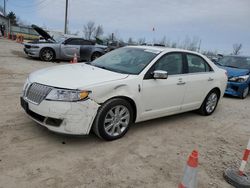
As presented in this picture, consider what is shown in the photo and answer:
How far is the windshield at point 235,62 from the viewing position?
9.20 m

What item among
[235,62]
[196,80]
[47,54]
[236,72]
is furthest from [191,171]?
[47,54]

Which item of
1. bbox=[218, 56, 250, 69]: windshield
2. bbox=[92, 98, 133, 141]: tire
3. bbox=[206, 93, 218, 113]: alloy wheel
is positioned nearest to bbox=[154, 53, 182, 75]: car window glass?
bbox=[92, 98, 133, 141]: tire

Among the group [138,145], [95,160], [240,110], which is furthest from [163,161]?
[240,110]

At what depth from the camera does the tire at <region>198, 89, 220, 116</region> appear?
5.81 m

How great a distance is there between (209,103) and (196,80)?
1.03 m

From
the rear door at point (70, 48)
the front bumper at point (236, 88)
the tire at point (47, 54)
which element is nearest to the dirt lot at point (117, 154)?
the front bumper at point (236, 88)

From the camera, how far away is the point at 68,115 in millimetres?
3426

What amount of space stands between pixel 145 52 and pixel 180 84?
952mm

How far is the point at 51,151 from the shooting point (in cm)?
348

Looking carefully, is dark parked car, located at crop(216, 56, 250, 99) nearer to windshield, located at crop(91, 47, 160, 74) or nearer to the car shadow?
the car shadow

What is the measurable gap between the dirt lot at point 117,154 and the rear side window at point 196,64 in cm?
121

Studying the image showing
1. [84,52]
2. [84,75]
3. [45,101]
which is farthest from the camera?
[84,52]

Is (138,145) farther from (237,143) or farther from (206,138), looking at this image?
(237,143)

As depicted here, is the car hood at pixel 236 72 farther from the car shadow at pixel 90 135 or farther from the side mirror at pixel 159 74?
the side mirror at pixel 159 74
